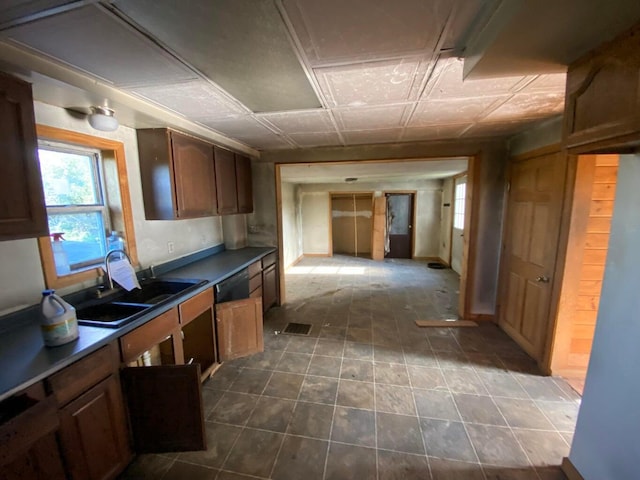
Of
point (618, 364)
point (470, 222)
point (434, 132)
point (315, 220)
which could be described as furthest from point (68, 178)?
point (315, 220)

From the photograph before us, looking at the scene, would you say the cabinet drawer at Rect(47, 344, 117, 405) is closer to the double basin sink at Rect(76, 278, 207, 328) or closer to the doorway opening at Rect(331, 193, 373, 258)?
the double basin sink at Rect(76, 278, 207, 328)

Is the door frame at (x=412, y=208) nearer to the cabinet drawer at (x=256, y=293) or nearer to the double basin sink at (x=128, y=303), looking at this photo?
the cabinet drawer at (x=256, y=293)

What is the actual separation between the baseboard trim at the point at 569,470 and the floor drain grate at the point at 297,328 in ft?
7.25

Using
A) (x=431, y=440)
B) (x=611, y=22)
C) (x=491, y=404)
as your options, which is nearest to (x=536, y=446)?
(x=491, y=404)

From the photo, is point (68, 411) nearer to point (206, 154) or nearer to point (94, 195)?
point (94, 195)

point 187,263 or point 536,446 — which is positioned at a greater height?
point 187,263

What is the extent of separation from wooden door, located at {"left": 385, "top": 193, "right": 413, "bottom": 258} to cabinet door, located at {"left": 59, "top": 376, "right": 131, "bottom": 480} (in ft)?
21.4

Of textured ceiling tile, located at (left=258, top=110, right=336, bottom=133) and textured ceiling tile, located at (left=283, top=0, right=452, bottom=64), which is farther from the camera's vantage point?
textured ceiling tile, located at (left=258, top=110, right=336, bottom=133)

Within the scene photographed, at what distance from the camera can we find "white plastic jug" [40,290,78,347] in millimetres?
1214

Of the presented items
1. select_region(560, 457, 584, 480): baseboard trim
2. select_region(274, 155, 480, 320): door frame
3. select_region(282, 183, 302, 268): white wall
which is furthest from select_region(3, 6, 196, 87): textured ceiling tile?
select_region(282, 183, 302, 268): white wall

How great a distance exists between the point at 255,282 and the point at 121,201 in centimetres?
154

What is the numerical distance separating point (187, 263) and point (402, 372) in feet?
7.91

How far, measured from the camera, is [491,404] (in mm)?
1976

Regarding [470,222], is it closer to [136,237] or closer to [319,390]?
[319,390]
